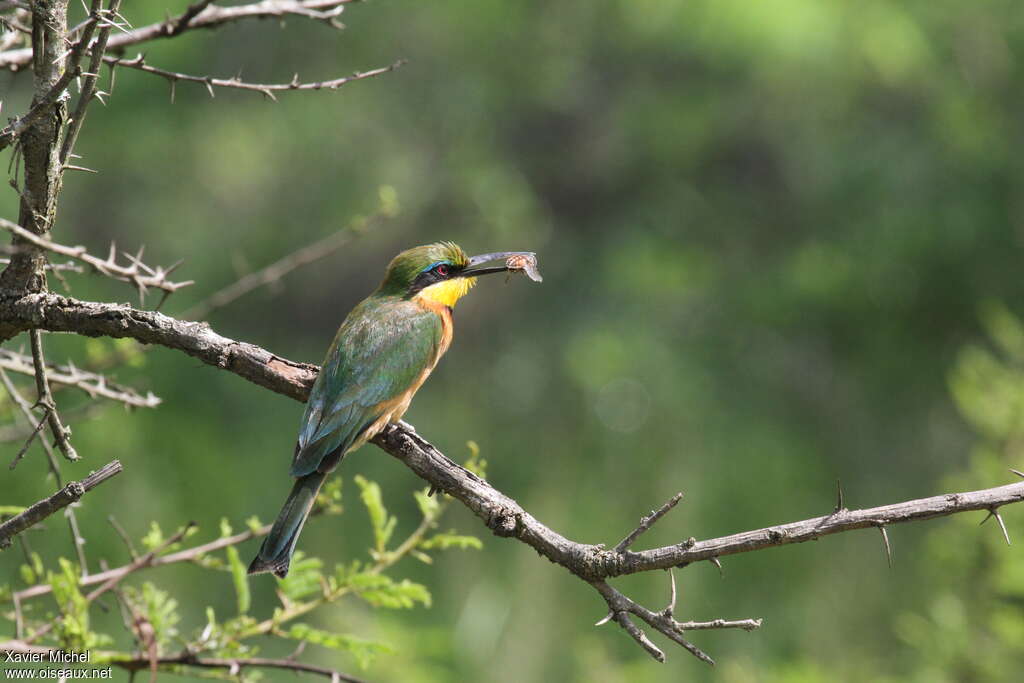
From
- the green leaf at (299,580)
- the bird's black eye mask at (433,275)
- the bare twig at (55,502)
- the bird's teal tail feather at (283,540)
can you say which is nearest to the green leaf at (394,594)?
the green leaf at (299,580)

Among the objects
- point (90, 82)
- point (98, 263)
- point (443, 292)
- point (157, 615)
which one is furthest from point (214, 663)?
Result: point (443, 292)

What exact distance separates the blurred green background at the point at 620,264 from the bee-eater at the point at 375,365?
285 cm

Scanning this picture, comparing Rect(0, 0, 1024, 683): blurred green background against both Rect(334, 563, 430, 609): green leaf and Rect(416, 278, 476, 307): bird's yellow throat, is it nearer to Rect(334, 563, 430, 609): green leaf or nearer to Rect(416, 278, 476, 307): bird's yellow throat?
Rect(416, 278, 476, 307): bird's yellow throat

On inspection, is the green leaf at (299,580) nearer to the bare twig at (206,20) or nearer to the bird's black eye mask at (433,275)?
the bird's black eye mask at (433,275)

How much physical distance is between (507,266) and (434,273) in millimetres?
241

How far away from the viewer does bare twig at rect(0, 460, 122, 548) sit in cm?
161

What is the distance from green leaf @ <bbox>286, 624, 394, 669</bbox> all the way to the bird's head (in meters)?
0.98

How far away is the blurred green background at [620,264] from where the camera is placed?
6.07m

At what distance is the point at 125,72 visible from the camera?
20.9 ft

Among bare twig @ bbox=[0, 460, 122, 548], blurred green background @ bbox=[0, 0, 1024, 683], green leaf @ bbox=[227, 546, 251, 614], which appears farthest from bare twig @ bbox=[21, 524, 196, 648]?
blurred green background @ bbox=[0, 0, 1024, 683]

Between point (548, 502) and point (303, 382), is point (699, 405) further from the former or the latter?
point (303, 382)

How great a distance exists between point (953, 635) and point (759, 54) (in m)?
3.47

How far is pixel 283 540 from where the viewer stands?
242cm

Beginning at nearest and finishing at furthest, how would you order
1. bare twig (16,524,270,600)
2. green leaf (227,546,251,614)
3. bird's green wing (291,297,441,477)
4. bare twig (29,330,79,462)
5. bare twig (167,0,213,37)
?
bare twig (29,330,79,462) < bare twig (167,0,213,37) < bare twig (16,524,270,600) < green leaf (227,546,251,614) < bird's green wing (291,297,441,477)
